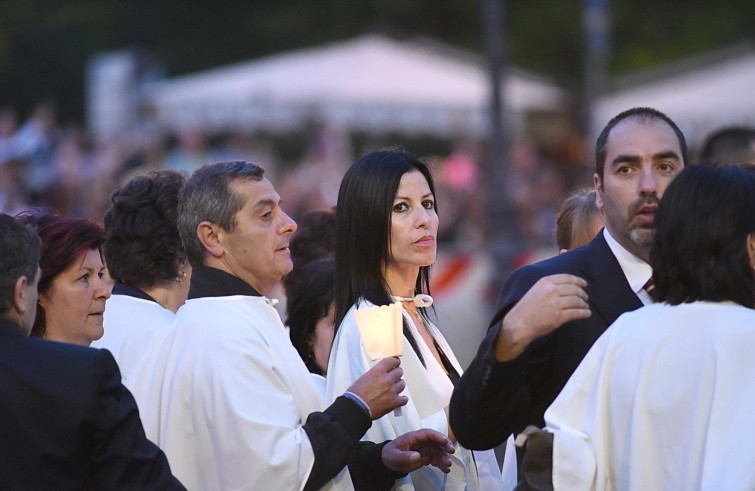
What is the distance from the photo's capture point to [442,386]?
5.74 m

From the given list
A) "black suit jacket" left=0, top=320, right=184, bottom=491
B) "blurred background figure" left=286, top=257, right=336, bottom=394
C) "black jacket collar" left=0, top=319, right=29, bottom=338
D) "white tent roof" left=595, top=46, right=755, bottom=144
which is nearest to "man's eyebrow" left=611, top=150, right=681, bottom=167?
"blurred background figure" left=286, top=257, right=336, bottom=394

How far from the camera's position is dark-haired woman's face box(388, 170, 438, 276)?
5867 millimetres

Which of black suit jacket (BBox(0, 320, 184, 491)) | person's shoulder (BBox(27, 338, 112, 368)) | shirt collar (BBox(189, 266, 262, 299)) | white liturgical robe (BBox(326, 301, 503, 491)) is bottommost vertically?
white liturgical robe (BBox(326, 301, 503, 491))

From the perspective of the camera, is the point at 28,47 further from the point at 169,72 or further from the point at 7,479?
the point at 7,479

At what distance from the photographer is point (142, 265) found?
622cm

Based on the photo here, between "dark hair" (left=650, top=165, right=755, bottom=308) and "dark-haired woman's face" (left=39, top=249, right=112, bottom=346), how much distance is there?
2215 mm

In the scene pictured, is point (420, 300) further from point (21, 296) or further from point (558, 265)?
point (21, 296)

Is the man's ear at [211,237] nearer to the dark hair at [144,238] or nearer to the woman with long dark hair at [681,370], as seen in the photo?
the dark hair at [144,238]

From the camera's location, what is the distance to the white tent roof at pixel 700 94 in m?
21.0

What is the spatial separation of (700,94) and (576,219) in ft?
51.6

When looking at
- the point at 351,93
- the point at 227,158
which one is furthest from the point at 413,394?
the point at 351,93

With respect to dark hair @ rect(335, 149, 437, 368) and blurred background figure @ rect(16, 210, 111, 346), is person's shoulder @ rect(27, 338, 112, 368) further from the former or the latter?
dark hair @ rect(335, 149, 437, 368)

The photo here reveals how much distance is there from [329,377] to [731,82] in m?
17.0

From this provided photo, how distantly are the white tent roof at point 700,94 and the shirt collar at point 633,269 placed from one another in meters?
15.1
